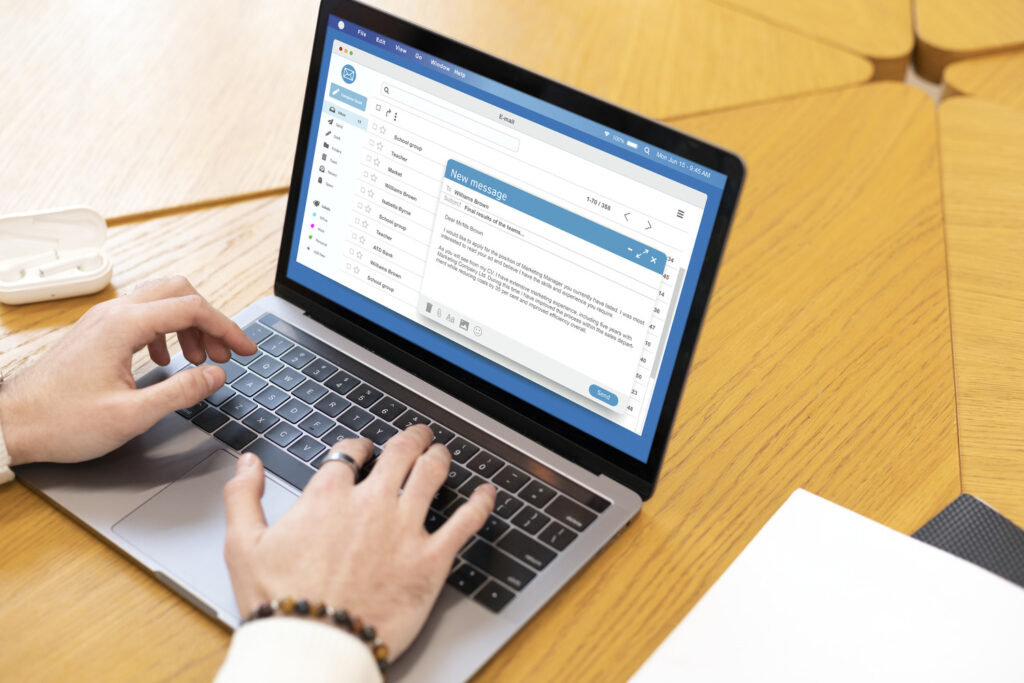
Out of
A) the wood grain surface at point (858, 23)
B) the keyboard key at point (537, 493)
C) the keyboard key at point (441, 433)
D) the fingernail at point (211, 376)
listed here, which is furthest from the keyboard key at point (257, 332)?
the wood grain surface at point (858, 23)

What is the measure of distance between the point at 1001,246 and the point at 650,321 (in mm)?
617

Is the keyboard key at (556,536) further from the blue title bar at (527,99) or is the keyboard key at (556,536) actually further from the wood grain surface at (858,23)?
the wood grain surface at (858,23)

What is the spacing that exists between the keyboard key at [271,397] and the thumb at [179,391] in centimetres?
5

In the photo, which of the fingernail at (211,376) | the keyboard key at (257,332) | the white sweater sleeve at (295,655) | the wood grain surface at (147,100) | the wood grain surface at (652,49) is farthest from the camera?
the wood grain surface at (652,49)

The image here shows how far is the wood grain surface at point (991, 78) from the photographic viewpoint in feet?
4.45

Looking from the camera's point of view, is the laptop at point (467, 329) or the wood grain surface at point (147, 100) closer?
the laptop at point (467, 329)

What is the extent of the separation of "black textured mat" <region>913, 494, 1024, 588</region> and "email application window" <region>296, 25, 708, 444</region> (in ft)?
0.87

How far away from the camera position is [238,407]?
83cm

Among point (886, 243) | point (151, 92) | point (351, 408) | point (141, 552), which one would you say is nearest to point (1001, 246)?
point (886, 243)

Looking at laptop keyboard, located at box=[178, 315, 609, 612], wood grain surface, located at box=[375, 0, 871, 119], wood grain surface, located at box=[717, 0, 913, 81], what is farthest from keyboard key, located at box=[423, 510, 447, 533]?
wood grain surface, located at box=[717, 0, 913, 81]

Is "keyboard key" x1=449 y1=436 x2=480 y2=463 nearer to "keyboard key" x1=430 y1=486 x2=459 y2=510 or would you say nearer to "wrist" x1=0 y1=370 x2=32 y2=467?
"keyboard key" x1=430 y1=486 x2=459 y2=510

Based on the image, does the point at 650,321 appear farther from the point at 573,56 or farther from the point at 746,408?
the point at 573,56

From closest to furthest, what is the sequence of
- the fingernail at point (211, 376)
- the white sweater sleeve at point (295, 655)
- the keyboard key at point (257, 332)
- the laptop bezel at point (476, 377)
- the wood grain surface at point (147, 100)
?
the white sweater sleeve at point (295, 655) < the laptop bezel at point (476, 377) < the fingernail at point (211, 376) < the keyboard key at point (257, 332) < the wood grain surface at point (147, 100)

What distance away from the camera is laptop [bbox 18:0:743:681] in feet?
2.27
